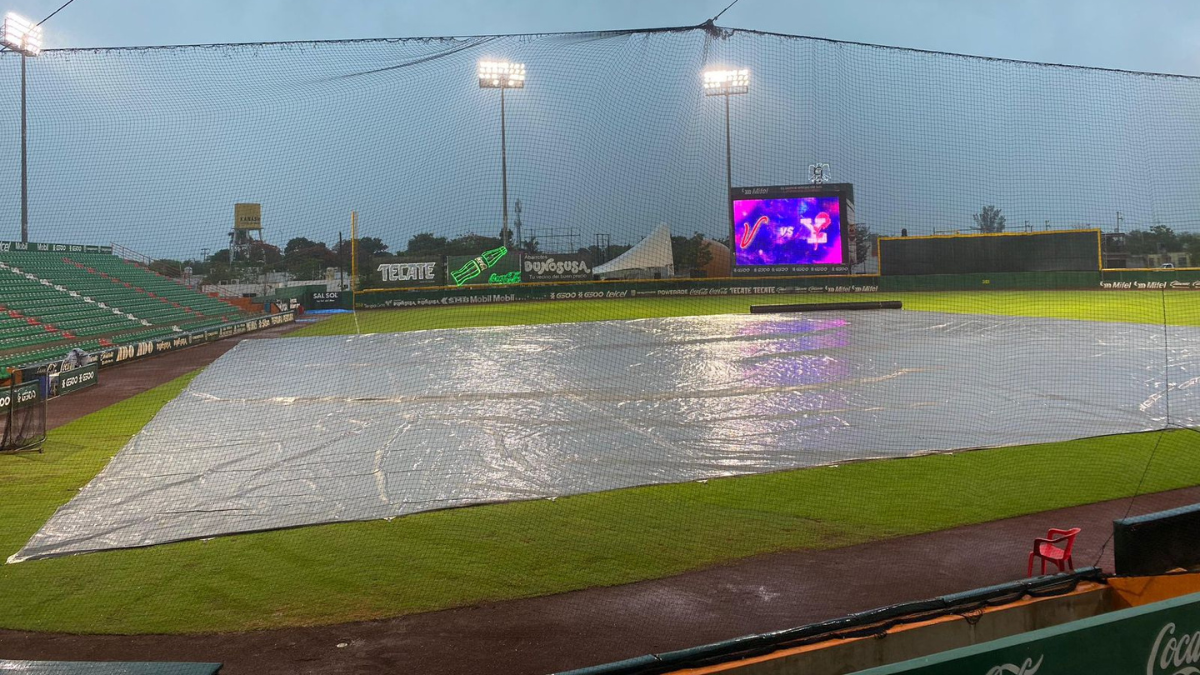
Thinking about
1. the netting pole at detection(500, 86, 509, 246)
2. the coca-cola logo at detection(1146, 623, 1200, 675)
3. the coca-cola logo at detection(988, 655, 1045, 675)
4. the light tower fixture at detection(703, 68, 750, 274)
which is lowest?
the coca-cola logo at detection(1146, 623, 1200, 675)

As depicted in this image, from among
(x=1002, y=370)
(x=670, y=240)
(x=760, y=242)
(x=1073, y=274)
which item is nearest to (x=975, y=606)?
(x=670, y=240)

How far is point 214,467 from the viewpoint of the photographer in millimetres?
7637

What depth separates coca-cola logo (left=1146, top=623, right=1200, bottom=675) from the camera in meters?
2.49

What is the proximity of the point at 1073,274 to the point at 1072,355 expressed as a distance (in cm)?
1552

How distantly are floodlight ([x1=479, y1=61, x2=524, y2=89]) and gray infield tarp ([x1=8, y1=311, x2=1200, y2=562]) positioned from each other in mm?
3495

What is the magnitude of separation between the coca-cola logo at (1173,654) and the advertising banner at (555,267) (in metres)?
6.69

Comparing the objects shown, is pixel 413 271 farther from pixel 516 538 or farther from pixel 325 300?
pixel 325 300

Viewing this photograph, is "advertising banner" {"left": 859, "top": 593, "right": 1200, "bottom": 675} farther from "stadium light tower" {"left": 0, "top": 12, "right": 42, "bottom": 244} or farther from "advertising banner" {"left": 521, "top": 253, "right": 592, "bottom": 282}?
"advertising banner" {"left": 521, "top": 253, "right": 592, "bottom": 282}

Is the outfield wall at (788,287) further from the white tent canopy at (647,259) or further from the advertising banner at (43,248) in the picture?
the white tent canopy at (647,259)

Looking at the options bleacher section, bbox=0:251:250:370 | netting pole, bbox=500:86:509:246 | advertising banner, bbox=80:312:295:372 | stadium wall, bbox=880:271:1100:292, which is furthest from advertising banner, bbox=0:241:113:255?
stadium wall, bbox=880:271:1100:292

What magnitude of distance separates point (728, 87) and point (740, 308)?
1735 centimetres

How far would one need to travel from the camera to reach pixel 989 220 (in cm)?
842

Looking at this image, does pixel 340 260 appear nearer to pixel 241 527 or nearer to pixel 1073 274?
pixel 241 527

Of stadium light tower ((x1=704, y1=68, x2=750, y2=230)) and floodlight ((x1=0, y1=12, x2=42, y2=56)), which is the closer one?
floodlight ((x1=0, y1=12, x2=42, y2=56))
